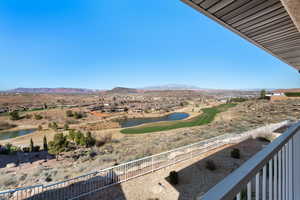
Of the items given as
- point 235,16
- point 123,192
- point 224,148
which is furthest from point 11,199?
point 224,148

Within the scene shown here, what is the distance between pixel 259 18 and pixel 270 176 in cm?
169

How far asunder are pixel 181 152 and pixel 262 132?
6.85 meters

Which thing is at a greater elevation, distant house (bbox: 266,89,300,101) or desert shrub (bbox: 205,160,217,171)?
distant house (bbox: 266,89,300,101)

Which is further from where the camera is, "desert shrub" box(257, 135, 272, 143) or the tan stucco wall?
"desert shrub" box(257, 135, 272, 143)

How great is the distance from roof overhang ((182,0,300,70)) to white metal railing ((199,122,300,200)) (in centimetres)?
106

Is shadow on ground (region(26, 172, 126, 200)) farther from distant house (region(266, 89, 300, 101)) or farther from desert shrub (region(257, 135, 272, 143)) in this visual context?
distant house (region(266, 89, 300, 101))

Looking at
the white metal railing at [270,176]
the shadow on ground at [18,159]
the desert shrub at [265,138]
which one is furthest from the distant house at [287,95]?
the shadow on ground at [18,159]

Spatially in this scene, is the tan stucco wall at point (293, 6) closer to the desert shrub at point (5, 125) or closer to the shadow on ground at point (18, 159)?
the shadow on ground at point (18, 159)

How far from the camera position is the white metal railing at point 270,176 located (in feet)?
1.94

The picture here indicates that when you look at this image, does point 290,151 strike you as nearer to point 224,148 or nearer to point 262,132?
point 224,148

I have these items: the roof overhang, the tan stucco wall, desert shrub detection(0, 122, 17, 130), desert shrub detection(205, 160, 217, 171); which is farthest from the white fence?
desert shrub detection(0, 122, 17, 130)

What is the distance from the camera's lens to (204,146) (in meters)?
7.91

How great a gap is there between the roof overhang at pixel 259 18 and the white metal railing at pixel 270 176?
1.06 metres

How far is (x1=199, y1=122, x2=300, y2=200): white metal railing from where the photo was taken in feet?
1.94
